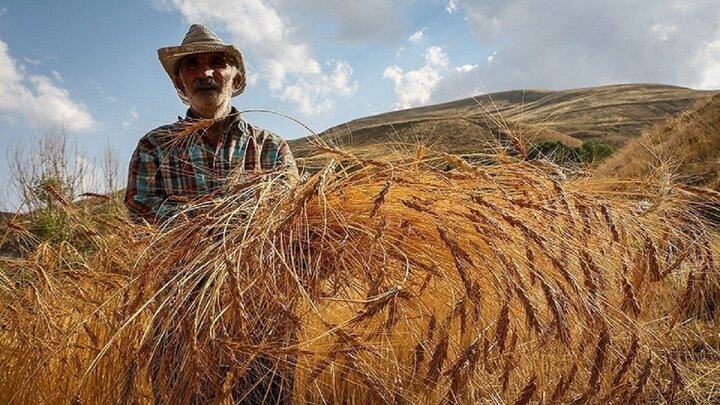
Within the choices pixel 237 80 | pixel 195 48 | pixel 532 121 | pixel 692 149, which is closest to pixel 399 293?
pixel 532 121

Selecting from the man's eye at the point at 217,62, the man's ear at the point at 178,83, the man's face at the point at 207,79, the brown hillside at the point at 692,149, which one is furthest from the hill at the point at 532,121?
the brown hillside at the point at 692,149

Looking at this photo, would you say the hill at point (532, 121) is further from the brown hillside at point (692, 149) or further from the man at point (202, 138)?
the brown hillside at point (692, 149)

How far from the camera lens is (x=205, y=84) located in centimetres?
234

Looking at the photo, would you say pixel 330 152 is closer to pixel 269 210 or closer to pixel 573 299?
pixel 269 210

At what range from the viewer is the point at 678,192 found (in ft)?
5.26

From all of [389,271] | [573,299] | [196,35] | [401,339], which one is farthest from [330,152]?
[196,35]

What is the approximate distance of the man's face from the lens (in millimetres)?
2332

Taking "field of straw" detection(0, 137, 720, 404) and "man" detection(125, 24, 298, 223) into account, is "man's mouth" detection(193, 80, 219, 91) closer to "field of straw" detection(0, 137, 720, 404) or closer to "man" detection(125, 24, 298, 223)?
"man" detection(125, 24, 298, 223)

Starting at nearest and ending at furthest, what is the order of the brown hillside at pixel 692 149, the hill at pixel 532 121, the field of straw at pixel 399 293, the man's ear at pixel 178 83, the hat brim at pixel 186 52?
1. the field of straw at pixel 399 293
2. the hill at pixel 532 121
3. the hat brim at pixel 186 52
4. the man's ear at pixel 178 83
5. the brown hillside at pixel 692 149

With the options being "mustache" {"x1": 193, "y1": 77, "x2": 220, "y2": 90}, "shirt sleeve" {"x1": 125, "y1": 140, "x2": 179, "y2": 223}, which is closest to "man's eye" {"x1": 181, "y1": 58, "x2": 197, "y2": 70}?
"mustache" {"x1": 193, "y1": 77, "x2": 220, "y2": 90}

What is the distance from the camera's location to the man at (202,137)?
216 centimetres

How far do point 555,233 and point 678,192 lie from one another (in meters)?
0.61

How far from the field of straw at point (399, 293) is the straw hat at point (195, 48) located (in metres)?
1.06

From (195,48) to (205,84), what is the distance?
6.4 inches
